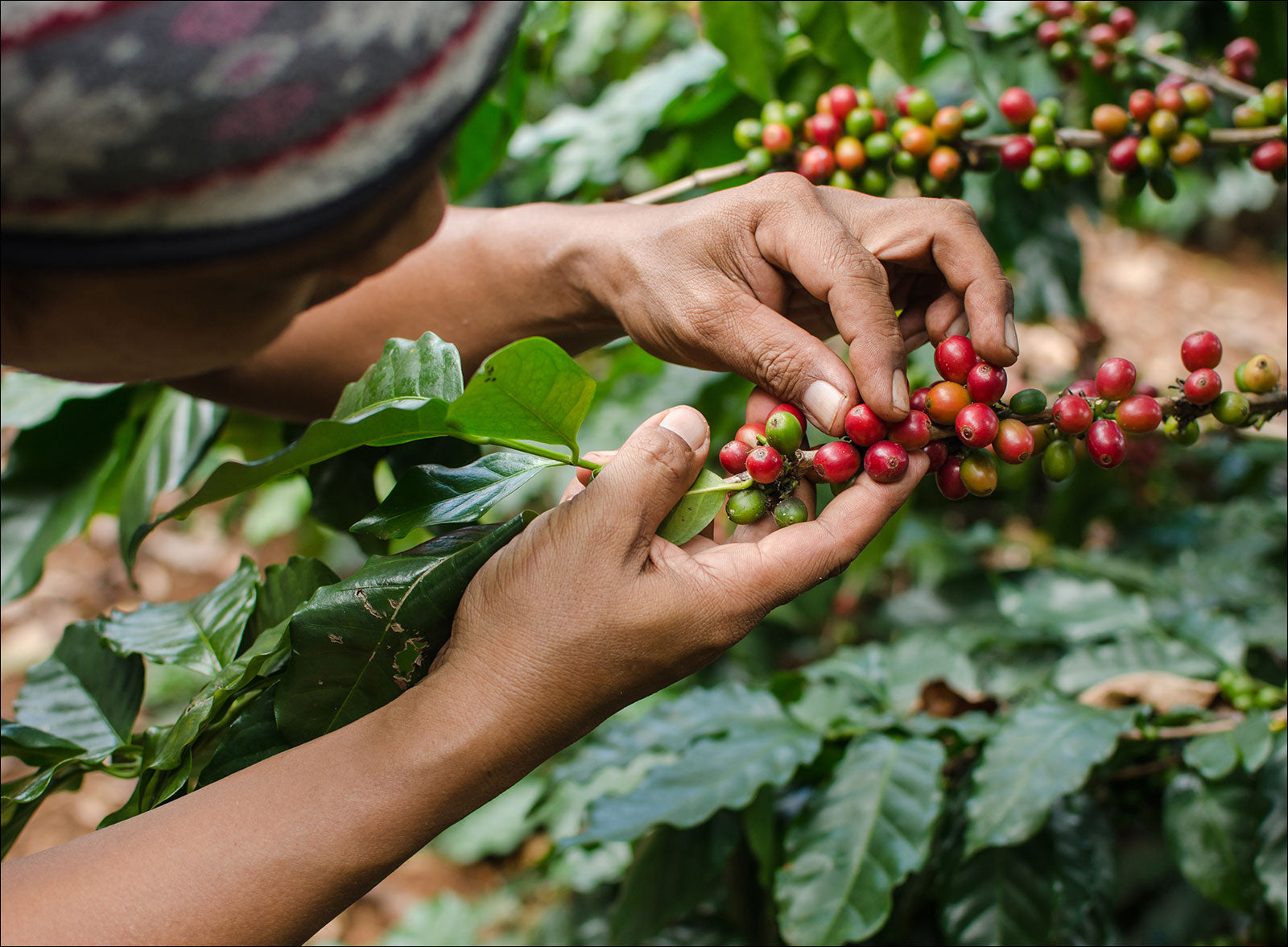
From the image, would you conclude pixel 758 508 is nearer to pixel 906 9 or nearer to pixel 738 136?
pixel 738 136

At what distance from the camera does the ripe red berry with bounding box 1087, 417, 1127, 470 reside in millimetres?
947

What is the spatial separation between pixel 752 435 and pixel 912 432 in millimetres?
168

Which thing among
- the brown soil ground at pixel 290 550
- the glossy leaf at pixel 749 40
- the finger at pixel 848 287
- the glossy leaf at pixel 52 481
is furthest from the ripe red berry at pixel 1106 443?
the glossy leaf at pixel 52 481

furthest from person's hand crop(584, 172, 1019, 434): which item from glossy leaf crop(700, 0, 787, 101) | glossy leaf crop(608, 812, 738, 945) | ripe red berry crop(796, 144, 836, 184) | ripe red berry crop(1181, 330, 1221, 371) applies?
glossy leaf crop(608, 812, 738, 945)

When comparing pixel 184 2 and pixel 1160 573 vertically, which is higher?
pixel 184 2

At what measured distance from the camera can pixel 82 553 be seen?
414cm

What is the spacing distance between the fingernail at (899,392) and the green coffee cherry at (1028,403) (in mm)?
129

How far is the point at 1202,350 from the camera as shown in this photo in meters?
0.99

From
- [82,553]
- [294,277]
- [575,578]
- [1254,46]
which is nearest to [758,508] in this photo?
[575,578]

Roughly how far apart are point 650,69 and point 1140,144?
115 cm

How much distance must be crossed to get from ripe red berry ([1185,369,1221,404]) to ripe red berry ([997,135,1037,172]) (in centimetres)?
56

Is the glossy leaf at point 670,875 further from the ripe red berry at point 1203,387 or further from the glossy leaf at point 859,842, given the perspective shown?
the ripe red berry at point 1203,387

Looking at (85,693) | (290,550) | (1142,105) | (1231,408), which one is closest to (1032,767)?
(1231,408)

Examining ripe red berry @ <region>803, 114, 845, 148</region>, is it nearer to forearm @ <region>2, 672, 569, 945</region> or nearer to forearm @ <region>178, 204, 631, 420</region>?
forearm @ <region>178, 204, 631, 420</region>
